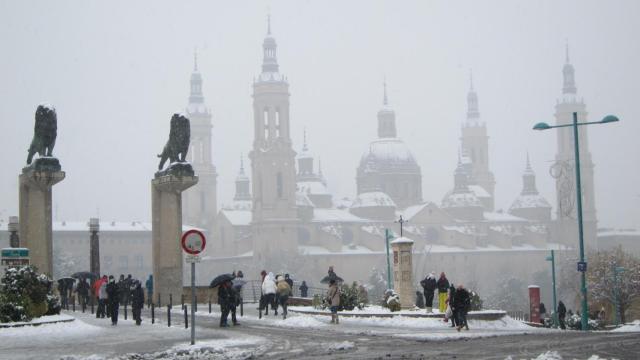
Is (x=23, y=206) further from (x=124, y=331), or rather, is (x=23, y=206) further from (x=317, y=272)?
(x=317, y=272)

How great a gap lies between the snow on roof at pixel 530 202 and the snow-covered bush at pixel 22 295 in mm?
160019

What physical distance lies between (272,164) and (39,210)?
116 meters

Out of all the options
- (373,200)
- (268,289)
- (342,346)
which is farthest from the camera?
(373,200)

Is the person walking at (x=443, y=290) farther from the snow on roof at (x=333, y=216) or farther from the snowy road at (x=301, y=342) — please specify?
the snow on roof at (x=333, y=216)

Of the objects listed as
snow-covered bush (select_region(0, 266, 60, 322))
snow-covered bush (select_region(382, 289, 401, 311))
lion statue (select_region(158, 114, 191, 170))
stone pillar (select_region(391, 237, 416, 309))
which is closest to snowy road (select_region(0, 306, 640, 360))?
snow-covered bush (select_region(0, 266, 60, 322))

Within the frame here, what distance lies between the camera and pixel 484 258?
539ft

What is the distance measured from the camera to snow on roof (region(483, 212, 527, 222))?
175 metres

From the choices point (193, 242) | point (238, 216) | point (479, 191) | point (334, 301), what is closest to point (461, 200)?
point (479, 191)

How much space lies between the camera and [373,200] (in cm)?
16550

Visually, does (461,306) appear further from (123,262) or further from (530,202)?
(530,202)

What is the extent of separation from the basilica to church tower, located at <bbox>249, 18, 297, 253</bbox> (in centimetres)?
13

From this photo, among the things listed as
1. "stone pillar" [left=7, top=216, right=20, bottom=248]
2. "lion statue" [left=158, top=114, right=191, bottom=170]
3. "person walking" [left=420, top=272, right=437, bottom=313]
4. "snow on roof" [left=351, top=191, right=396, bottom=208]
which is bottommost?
"person walking" [left=420, top=272, right=437, bottom=313]

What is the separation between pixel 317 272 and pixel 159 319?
115680mm

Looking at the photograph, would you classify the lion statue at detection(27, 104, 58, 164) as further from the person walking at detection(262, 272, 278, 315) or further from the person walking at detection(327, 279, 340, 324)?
the person walking at detection(327, 279, 340, 324)
